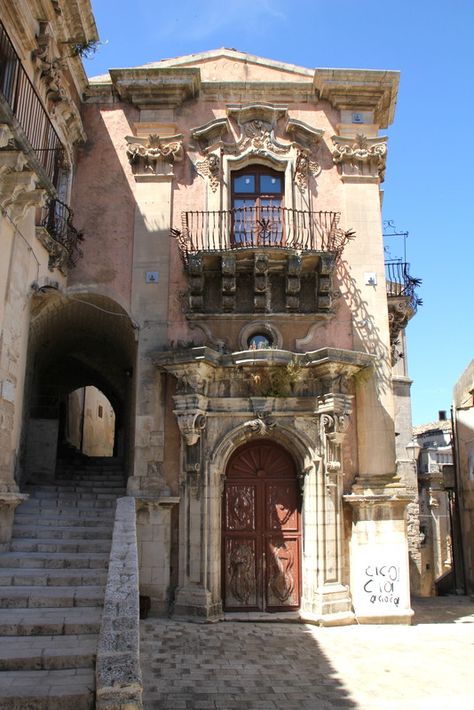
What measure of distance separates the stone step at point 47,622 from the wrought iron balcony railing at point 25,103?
6.24 metres

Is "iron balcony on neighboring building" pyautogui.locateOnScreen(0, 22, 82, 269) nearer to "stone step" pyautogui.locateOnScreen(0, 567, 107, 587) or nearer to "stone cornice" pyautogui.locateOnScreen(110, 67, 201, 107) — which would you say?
Answer: "stone cornice" pyautogui.locateOnScreen(110, 67, 201, 107)

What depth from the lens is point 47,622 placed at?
20.5 feet

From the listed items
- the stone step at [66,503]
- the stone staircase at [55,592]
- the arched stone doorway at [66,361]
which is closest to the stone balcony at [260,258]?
the arched stone doorway at [66,361]

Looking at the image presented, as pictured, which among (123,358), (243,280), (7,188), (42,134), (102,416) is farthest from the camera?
(102,416)

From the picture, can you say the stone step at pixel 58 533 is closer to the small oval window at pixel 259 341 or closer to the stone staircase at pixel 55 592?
the stone staircase at pixel 55 592

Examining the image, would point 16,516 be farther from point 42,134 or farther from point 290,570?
point 42,134

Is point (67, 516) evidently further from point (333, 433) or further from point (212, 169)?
point (212, 169)

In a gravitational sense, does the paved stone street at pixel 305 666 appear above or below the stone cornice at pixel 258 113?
below

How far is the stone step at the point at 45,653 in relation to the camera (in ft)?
18.0

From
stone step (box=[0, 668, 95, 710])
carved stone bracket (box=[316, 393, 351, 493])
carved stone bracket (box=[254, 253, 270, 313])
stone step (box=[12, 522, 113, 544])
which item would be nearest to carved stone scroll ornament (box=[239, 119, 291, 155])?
carved stone bracket (box=[254, 253, 270, 313])

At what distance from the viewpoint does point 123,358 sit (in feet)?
50.5

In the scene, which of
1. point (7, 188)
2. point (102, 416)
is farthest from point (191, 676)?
point (102, 416)

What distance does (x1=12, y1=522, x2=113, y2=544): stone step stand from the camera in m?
9.21

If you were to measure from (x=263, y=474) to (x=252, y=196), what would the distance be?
577cm
